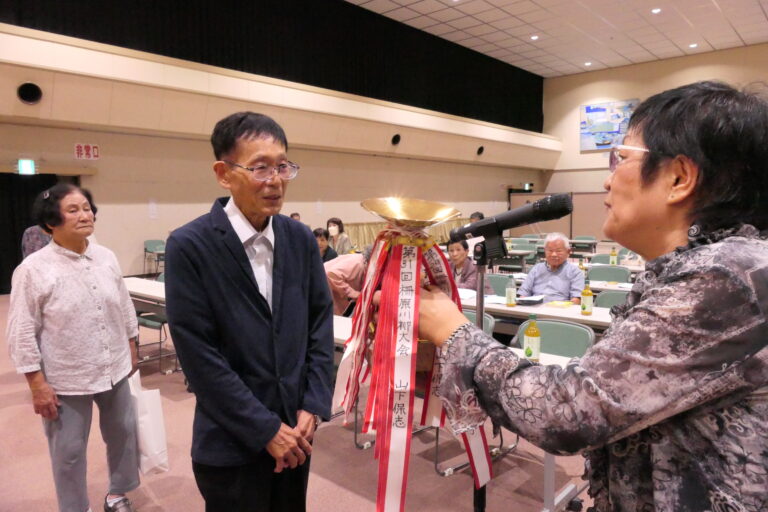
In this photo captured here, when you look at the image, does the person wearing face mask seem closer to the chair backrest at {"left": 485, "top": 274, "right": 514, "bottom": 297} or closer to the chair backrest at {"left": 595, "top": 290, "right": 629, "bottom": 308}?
the chair backrest at {"left": 485, "top": 274, "right": 514, "bottom": 297}

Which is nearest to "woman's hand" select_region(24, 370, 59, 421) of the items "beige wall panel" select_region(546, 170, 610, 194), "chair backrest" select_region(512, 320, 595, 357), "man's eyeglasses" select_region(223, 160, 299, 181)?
"man's eyeglasses" select_region(223, 160, 299, 181)

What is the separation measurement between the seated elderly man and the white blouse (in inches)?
142

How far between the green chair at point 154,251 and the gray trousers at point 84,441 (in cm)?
678

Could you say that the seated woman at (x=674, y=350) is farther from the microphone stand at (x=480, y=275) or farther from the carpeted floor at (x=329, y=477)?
the carpeted floor at (x=329, y=477)

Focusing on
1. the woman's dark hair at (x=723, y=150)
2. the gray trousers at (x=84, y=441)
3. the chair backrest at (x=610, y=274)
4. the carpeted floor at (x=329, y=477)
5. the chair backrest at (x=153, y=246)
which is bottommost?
the carpeted floor at (x=329, y=477)

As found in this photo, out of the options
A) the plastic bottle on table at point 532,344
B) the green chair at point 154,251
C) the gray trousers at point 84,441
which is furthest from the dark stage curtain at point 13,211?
the plastic bottle on table at point 532,344

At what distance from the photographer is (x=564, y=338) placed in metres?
3.12

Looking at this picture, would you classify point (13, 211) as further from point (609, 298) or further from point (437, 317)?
point (437, 317)

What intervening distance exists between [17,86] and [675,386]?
813cm

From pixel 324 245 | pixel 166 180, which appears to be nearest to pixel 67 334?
pixel 324 245

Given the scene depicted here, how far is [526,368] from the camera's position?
714 mm

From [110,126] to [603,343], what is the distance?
857 centimetres

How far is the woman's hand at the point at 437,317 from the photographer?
81 cm

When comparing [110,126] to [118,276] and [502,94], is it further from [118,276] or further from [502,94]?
[502,94]
